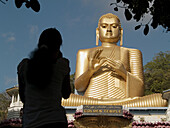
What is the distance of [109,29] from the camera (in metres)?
10.4

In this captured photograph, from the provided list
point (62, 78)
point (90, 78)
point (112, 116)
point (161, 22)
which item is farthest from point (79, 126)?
point (62, 78)

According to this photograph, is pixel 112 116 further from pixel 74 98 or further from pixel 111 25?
pixel 111 25

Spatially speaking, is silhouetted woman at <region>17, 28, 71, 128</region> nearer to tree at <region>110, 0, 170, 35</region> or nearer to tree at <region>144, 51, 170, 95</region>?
tree at <region>110, 0, 170, 35</region>

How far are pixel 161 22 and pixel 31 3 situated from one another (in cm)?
120

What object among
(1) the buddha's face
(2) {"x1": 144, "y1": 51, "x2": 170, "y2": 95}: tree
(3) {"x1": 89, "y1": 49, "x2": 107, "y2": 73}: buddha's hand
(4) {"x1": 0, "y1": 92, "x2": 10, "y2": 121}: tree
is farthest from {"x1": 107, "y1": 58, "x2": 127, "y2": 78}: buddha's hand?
(4) {"x1": 0, "y1": 92, "x2": 10, "y2": 121}: tree

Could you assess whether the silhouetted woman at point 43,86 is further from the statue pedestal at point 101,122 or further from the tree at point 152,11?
the statue pedestal at point 101,122

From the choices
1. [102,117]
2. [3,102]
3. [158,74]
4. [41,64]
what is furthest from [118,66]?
[3,102]

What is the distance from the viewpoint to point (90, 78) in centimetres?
979

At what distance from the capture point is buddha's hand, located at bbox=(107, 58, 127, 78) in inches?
362

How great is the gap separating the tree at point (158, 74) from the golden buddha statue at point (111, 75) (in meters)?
8.14

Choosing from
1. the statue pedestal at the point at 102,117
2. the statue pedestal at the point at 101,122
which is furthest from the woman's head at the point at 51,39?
the statue pedestal at the point at 101,122

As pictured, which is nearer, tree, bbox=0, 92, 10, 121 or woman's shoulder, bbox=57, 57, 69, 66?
woman's shoulder, bbox=57, 57, 69, 66

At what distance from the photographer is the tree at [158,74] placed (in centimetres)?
1802

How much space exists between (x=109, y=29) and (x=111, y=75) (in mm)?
1853
